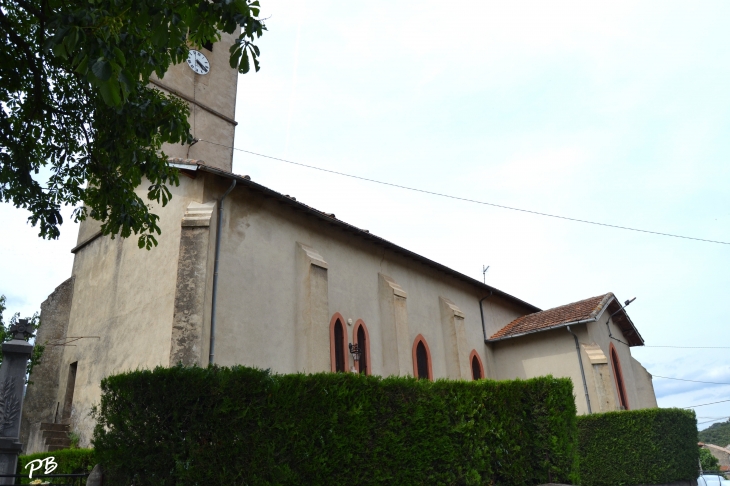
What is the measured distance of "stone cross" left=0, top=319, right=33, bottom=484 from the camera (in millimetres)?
9956

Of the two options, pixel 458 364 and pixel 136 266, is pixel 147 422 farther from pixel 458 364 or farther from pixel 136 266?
pixel 458 364

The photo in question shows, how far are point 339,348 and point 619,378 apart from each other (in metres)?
12.8

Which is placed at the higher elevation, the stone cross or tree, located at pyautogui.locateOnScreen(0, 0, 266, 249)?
tree, located at pyautogui.locateOnScreen(0, 0, 266, 249)

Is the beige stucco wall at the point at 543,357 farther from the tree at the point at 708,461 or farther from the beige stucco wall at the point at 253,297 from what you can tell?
the tree at the point at 708,461

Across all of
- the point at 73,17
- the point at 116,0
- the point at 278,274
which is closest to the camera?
the point at 73,17

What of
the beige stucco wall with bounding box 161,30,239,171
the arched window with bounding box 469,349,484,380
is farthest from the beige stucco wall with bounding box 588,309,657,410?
the beige stucco wall with bounding box 161,30,239,171

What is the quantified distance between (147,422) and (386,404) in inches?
150

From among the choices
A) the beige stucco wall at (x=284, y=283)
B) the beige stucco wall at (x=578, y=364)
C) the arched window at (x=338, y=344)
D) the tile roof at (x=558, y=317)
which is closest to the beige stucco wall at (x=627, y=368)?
the beige stucco wall at (x=578, y=364)

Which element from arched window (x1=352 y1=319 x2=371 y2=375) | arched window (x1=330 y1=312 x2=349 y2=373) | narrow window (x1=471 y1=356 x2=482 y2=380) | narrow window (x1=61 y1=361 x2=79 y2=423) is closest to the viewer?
narrow window (x1=61 y1=361 x2=79 y2=423)

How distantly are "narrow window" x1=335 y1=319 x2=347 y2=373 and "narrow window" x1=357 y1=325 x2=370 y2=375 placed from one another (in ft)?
2.40

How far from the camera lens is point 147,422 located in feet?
25.4

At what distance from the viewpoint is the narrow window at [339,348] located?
1661 cm

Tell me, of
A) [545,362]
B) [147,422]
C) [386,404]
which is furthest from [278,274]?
[545,362]

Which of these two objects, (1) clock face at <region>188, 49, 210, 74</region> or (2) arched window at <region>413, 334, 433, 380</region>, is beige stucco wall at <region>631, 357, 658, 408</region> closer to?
(2) arched window at <region>413, 334, 433, 380</region>
